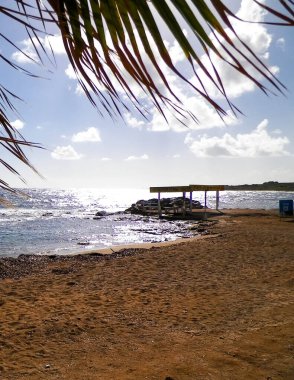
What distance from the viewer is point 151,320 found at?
658cm

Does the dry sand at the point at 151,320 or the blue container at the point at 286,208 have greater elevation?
the blue container at the point at 286,208

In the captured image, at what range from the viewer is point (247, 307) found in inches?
274

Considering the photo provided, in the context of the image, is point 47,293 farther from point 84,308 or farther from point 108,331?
point 108,331

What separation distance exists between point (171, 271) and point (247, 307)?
4.09 metres

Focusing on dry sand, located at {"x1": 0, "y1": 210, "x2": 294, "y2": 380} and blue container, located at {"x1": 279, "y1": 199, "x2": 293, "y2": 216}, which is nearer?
dry sand, located at {"x1": 0, "y1": 210, "x2": 294, "y2": 380}

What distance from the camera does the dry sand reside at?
4.62 metres

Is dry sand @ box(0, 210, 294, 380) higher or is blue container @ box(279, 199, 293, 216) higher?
blue container @ box(279, 199, 293, 216)

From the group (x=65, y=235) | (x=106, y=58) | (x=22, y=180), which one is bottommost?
(x=65, y=235)

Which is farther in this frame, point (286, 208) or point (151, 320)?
point (286, 208)

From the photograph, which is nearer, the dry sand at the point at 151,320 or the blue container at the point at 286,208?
the dry sand at the point at 151,320

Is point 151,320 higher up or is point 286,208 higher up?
point 286,208

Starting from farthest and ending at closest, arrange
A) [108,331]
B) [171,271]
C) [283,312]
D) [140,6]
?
[171,271]
[283,312]
[108,331]
[140,6]

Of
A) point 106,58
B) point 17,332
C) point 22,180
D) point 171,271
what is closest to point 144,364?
point 17,332

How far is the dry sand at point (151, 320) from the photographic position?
15.1 feet
